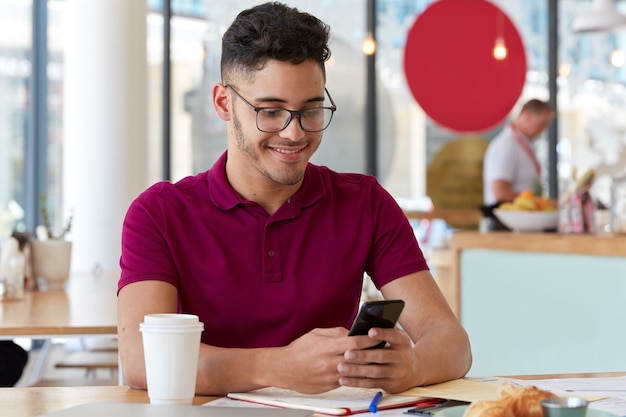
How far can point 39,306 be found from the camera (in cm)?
295

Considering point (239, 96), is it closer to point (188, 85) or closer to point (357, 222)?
point (357, 222)

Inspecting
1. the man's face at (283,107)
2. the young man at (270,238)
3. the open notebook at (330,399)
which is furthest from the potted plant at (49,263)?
the open notebook at (330,399)

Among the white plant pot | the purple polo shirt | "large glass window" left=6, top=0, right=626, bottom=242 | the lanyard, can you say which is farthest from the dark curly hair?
"large glass window" left=6, top=0, right=626, bottom=242

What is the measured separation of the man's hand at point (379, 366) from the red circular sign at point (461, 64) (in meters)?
5.81

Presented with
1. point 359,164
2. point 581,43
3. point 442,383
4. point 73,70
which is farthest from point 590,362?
point 581,43

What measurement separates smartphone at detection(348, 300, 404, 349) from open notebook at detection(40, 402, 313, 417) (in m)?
0.17

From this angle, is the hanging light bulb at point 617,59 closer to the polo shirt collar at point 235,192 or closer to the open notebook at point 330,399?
the polo shirt collar at point 235,192

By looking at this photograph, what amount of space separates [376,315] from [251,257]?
1.40 ft

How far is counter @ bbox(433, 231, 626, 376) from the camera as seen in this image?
3.72m

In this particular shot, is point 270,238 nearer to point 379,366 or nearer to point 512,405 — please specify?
point 379,366

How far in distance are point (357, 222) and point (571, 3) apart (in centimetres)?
639

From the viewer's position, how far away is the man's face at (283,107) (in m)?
1.74

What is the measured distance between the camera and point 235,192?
1.91 metres

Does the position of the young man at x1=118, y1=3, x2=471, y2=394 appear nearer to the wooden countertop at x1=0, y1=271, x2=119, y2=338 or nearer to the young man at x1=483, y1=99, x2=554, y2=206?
the wooden countertop at x1=0, y1=271, x2=119, y2=338
